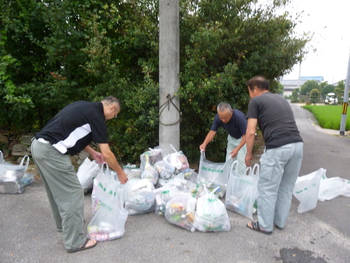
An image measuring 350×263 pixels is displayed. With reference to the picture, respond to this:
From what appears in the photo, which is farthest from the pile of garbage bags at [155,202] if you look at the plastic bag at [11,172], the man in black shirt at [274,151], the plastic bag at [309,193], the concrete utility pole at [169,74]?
the plastic bag at [309,193]

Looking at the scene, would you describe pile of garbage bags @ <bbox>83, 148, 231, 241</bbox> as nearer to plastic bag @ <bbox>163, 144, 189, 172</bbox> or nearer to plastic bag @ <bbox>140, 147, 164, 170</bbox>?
plastic bag @ <bbox>163, 144, 189, 172</bbox>

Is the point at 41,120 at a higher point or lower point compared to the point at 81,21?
lower

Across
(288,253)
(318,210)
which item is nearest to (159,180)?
(288,253)

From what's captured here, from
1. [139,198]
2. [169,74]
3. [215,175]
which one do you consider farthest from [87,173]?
[169,74]

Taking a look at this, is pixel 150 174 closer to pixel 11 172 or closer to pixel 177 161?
pixel 177 161

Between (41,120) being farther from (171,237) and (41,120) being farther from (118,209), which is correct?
(171,237)

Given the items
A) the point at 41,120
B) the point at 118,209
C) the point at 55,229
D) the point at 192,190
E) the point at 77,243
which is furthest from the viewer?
the point at 41,120

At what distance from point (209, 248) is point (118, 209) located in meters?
1.03

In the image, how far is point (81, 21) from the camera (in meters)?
4.84

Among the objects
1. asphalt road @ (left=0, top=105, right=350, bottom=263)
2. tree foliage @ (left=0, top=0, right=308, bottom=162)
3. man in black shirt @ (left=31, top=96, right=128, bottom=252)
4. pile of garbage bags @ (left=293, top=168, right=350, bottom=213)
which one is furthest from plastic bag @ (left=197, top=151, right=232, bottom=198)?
man in black shirt @ (left=31, top=96, right=128, bottom=252)

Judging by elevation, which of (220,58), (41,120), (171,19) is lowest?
(41,120)

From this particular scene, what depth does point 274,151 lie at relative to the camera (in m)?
2.81

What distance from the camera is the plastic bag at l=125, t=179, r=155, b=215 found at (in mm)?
3336

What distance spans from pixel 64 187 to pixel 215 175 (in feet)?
6.99
